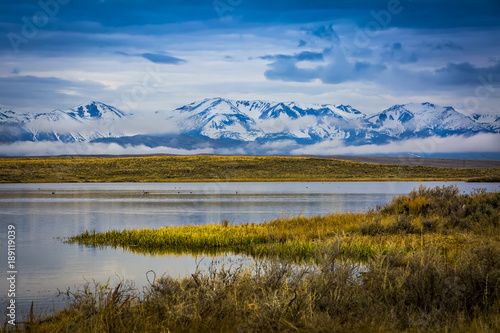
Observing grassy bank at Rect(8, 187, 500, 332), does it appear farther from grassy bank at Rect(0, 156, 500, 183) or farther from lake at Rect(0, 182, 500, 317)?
grassy bank at Rect(0, 156, 500, 183)

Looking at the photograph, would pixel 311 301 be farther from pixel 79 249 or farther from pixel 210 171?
pixel 210 171

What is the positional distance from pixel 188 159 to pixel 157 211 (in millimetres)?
91389

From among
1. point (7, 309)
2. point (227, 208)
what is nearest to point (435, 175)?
point (227, 208)

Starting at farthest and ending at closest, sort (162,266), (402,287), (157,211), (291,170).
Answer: (291,170) → (157,211) → (162,266) → (402,287)

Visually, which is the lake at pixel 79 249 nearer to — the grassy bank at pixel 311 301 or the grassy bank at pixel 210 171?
the grassy bank at pixel 311 301

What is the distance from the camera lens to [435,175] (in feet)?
395

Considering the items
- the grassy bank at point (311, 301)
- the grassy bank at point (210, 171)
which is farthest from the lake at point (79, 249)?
the grassy bank at point (210, 171)

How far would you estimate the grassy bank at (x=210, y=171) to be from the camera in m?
110

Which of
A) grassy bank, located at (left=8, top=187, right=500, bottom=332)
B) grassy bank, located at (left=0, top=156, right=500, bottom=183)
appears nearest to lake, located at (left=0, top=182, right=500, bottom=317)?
grassy bank, located at (left=8, top=187, right=500, bottom=332)

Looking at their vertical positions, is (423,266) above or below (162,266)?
above

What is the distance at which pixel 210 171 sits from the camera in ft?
379

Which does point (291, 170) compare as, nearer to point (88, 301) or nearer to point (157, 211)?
point (157, 211)

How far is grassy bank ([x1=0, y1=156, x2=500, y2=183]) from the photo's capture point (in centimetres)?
10969

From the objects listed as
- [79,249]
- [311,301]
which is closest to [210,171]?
[79,249]
